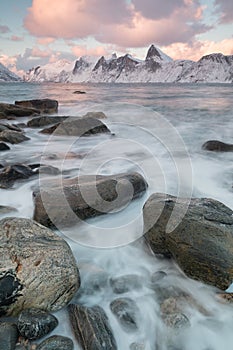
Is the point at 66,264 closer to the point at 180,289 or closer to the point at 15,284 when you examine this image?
the point at 15,284

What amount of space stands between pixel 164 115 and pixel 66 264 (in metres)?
14.6

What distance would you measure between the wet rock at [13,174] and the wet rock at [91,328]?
3.00 m

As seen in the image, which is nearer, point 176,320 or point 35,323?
point 35,323

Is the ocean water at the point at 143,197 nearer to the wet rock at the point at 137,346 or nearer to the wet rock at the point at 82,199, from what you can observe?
the wet rock at the point at 137,346

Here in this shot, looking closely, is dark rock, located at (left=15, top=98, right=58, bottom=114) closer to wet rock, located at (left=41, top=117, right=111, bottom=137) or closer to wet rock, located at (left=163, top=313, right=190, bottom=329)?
wet rock, located at (left=41, top=117, right=111, bottom=137)

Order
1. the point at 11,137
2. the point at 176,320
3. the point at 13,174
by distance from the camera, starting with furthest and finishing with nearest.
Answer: the point at 11,137 → the point at 13,174 → the point at 176,320

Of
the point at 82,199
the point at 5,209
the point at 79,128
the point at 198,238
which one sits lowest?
the point at 5,209

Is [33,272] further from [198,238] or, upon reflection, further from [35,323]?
[198,238]

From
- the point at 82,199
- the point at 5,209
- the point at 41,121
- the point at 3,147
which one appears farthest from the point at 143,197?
the point at 41,121

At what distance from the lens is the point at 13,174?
4914mm

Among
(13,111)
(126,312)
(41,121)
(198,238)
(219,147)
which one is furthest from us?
(13,111)

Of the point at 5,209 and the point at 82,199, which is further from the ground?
the point at 82,199

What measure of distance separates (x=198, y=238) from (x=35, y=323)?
1594 millimetres

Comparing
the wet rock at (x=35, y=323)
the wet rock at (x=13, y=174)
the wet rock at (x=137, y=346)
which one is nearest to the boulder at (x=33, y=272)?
the wet rock at (x=35, y=323)
